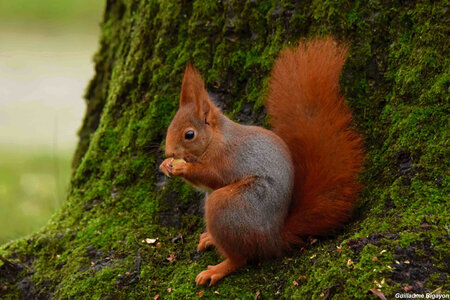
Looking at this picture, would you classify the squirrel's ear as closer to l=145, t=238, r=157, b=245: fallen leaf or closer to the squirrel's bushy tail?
the squirrel's bushy tail

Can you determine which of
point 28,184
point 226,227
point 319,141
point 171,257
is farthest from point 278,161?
point 28,184

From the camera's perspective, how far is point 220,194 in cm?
197

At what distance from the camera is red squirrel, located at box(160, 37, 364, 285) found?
1971 mm

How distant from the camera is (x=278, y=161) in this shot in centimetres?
205

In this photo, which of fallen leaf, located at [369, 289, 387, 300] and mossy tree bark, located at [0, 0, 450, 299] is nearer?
fallen leaf, located at [369, 289, 387, 300]

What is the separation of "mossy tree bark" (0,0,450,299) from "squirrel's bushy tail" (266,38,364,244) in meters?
0.09

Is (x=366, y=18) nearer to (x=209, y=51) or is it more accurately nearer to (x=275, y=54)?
(x=275, y=54)

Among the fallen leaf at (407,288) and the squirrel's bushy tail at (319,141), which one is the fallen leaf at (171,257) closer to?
the squirrel's bushy tail at (319,141)

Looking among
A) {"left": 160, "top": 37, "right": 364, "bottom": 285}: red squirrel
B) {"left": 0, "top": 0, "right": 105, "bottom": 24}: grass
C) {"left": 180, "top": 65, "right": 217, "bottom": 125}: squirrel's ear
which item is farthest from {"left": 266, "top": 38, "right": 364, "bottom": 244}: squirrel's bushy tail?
{"left": 0, "top": 0, "right": 105, "bottom": 24}: grass

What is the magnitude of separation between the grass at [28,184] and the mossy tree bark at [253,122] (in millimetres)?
1699

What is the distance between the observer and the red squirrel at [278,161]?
1.97 metres

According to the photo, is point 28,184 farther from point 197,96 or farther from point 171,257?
point 197,96

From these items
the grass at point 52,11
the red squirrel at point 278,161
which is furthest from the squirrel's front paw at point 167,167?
the grass at point 52,11

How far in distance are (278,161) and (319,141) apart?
0.17 m
